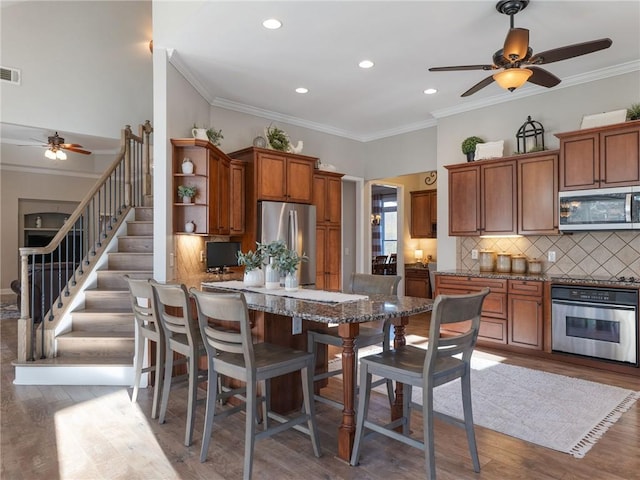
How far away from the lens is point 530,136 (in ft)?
16.5

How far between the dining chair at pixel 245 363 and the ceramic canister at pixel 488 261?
3.54m

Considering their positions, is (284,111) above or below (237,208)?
above

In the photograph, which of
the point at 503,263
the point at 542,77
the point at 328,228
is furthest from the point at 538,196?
the point at 328,228

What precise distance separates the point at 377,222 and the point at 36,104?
7.61m

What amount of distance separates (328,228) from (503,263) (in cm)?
260

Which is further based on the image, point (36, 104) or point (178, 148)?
point (36, 104)

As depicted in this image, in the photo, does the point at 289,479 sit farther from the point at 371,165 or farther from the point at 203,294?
the point at 371,165

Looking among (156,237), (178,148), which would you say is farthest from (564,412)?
(178,148)

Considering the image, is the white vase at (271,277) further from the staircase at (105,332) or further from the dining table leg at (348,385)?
the staircase at (105,332)

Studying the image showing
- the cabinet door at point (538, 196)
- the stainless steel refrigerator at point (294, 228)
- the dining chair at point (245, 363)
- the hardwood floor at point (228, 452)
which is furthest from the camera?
the stainless steel refrigerator at point (294, 228)

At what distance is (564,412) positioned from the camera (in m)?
3.06

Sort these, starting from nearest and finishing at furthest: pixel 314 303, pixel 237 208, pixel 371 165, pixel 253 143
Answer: pixel 314 303, pixel 237 208, pixel 253 143, pixel 371 165

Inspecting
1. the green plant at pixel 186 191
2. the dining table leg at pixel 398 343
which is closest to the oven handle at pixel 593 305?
the dining table leg at pixel 398 343

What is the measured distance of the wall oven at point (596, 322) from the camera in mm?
3895
